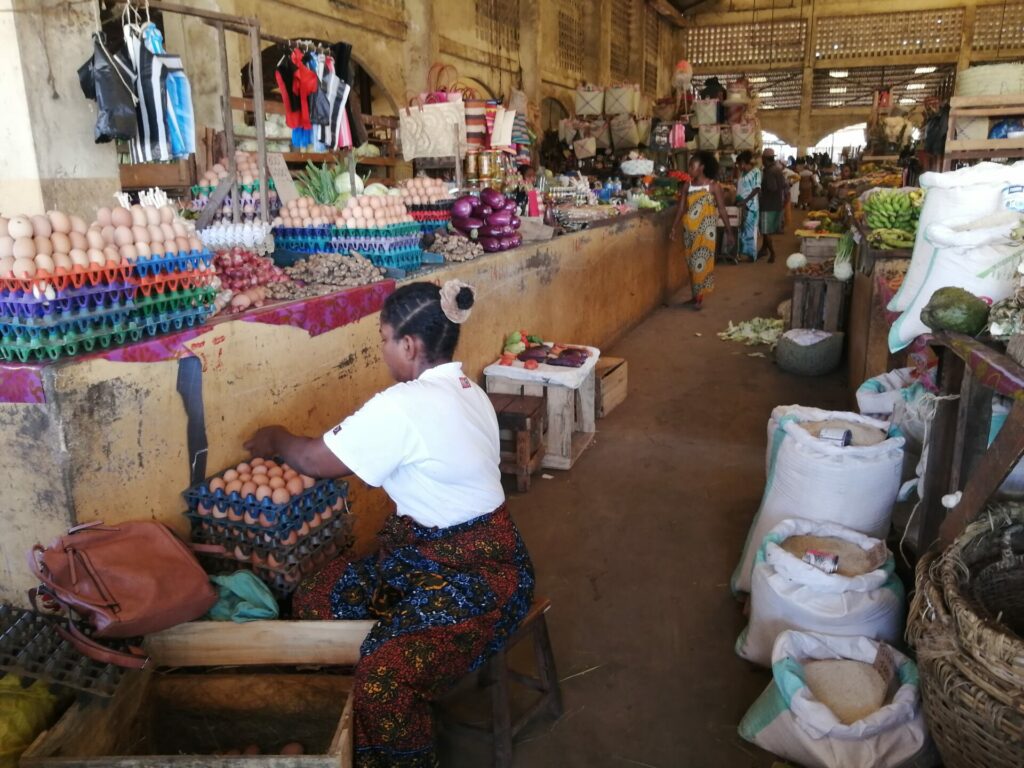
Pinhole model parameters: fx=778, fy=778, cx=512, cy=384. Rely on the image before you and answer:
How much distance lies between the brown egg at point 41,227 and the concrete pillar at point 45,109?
3.30 metres

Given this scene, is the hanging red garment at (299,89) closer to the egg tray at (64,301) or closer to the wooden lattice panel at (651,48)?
the egg tray at (64,301)

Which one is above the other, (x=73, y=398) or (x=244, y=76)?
(x=244, y=76)

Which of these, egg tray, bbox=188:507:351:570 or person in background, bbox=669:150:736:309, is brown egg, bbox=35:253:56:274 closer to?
egg tray, bbox=188:507:351:570

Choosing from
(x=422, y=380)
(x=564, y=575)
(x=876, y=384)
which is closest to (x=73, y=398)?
(x=422, y=380)

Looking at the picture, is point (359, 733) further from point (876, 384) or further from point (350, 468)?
A: point (876, 384)

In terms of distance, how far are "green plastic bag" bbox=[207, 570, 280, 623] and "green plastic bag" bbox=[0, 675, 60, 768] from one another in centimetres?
48

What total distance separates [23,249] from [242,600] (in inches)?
48.5

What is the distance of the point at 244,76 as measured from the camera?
354 inches

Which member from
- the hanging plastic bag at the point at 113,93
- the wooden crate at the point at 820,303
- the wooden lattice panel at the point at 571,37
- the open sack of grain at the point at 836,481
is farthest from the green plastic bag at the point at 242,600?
the wooden lattice panel at the point at 571,37

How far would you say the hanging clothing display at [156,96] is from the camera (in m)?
4.37

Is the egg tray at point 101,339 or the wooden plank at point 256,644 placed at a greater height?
the egg tray at point 101,339

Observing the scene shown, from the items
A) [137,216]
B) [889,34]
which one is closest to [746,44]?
[889,34]

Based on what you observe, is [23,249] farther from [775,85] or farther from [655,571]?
[775,85]

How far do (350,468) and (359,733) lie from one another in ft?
2.31
